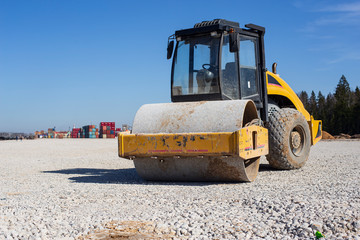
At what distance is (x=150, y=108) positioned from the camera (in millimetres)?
7488

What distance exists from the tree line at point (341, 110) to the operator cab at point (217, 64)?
60.2m

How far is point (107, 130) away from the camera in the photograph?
225 ft

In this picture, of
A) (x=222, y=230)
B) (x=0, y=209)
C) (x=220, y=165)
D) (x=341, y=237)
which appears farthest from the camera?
(x=220, y=165)

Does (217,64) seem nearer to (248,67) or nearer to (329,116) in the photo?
(248,67)

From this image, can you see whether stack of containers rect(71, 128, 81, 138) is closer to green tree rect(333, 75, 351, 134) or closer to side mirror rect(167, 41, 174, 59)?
green tree rect(333, 75, 351, 134)

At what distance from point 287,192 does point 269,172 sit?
283cm

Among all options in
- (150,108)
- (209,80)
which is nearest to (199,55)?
(209,80)

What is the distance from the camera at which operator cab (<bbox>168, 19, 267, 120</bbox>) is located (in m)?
7.57

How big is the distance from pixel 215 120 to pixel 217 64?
1.38 metres

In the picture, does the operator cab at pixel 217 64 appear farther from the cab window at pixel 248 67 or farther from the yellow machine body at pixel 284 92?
the yellow machine body at pixel 284 92

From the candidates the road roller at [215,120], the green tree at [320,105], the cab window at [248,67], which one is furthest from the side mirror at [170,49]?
the green tree at [320,105]

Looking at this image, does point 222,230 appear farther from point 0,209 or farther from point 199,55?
point 199,55

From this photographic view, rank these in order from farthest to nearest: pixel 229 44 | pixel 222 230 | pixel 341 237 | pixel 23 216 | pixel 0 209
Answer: pixel 229 44
pixel 0 209
pixel 23 216
pixel 222 230
pixel 341 237

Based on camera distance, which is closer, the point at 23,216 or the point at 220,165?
the point at 23,216
